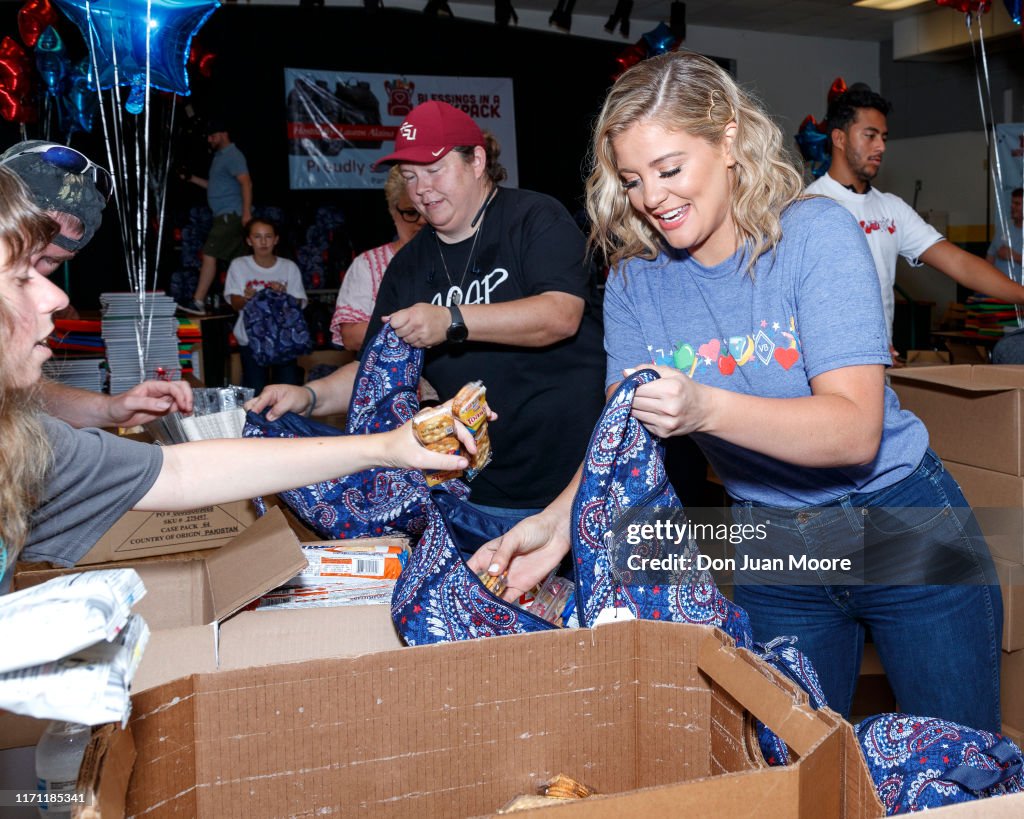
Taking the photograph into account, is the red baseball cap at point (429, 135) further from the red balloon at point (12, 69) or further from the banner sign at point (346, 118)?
the banner sign at point (346, 118)

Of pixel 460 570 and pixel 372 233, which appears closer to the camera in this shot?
pixel 460 570

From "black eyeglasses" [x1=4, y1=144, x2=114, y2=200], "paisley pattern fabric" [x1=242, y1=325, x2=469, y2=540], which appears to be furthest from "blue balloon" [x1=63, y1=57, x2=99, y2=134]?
"paisley pattern fabric" [x1=242, y1=325, x2=469, y2=540]

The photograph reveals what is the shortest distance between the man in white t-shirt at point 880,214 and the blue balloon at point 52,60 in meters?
3.87

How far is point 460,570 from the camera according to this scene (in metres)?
1.30

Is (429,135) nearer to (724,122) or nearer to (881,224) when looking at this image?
(724,122)

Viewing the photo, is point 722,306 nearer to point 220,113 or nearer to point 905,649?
point 905,649

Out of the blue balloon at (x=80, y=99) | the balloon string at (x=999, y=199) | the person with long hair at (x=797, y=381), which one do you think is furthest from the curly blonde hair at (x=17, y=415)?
the blue balloon at (x=80, y=99)

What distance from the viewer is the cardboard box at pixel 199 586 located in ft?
4.25

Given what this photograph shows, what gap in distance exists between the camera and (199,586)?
1.63 metres

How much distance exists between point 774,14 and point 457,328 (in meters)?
9.20

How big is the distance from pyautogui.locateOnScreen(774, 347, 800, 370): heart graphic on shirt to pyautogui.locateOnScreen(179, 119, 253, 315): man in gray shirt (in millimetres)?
6223

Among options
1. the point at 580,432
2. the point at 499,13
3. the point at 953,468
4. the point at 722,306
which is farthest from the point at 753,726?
the point at 499,13

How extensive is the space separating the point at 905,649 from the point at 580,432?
913 mm

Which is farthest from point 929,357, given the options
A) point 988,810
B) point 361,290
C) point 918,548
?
point 988,810
